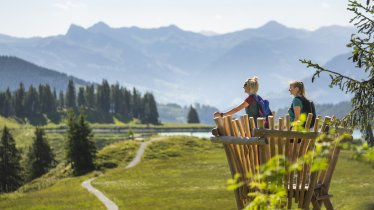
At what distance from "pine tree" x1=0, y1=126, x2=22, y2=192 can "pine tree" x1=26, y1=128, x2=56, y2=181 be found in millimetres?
13502

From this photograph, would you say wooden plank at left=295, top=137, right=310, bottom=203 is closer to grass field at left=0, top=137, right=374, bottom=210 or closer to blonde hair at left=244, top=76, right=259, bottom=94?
blonde hair at left=244, top=76, right=259, bottom=94

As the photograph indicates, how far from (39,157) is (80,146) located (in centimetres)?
2495

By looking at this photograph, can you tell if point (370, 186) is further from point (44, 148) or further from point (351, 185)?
point (44, 148)

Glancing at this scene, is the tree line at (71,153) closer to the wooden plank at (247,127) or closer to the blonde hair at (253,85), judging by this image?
the blonde hair at (253,85)

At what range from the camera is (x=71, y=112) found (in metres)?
93.1

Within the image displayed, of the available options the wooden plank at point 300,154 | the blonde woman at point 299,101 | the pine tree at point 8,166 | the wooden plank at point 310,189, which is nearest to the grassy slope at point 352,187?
the blonde woman at point 299,101

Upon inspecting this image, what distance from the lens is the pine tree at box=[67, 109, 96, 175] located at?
90.9m

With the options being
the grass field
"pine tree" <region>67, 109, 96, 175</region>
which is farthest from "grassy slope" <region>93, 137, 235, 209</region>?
"pine tree" <region>67, 109, 96, 175</region>

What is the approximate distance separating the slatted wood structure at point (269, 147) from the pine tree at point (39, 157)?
349 feet

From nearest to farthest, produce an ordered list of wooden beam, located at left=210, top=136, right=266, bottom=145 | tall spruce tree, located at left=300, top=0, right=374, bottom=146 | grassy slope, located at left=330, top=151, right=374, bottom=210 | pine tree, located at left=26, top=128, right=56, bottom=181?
wooden beam, located at left=210, top=136, right=266, bottom=145 → tall spruce tree, located at left=300, top=0, right=374, bottom=146 → grassy slope, located at left=330, top=151, right=374, bottom=210 → pine tree, located at left=26, top=128, right=56, bottom=181

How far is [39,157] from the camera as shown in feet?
370

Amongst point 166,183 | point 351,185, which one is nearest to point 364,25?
point 351,185

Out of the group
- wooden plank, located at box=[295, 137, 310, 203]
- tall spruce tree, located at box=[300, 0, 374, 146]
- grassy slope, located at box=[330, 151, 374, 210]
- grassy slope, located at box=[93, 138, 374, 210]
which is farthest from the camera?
grassy slope, located at box=[93, 138, 374, 210]

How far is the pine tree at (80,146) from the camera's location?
9088 centimetres
